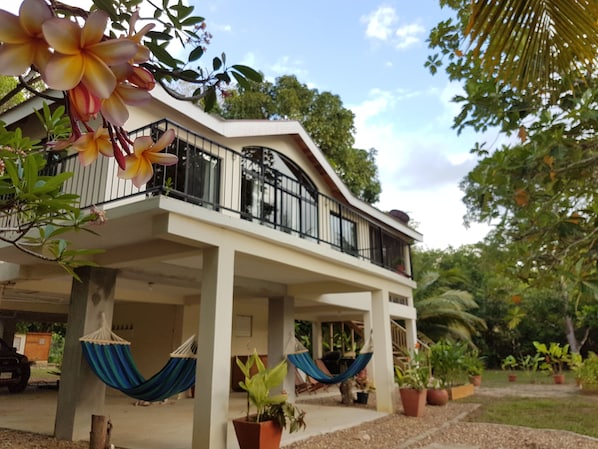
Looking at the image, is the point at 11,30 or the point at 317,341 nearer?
the point at 11,30

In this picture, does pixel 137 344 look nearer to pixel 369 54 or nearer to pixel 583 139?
pixel 369 54

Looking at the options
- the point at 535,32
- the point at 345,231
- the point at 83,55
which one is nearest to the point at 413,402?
the point at 345,231

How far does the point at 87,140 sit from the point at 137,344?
10.7 metres

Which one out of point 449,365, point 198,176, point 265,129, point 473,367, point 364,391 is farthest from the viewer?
point 473,367

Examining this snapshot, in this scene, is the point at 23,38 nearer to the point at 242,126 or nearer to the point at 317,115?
the point at 242,126

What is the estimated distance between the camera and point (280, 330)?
843 cm

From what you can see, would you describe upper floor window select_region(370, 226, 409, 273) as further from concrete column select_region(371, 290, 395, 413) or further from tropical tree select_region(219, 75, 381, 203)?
tropical tree select_region(219, 75, 381, 203)

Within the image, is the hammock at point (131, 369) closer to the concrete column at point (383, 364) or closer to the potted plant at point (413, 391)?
the concrete column at point (383, 364)

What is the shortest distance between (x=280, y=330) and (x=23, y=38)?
8.13 metres

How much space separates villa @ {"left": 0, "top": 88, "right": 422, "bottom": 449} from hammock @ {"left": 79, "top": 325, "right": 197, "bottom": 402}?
20 centimetres

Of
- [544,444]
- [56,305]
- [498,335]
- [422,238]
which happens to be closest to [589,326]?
[498,335]

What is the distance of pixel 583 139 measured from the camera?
14.5 ft

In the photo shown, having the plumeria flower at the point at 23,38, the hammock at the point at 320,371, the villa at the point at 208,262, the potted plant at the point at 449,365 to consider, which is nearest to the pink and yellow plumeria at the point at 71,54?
the plumeria flower at the point at 23,38

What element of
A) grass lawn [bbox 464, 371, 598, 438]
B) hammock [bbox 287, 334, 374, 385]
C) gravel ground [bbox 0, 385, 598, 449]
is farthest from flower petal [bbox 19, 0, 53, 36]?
grass lawn [bbox 464, 371, 598, 438]
